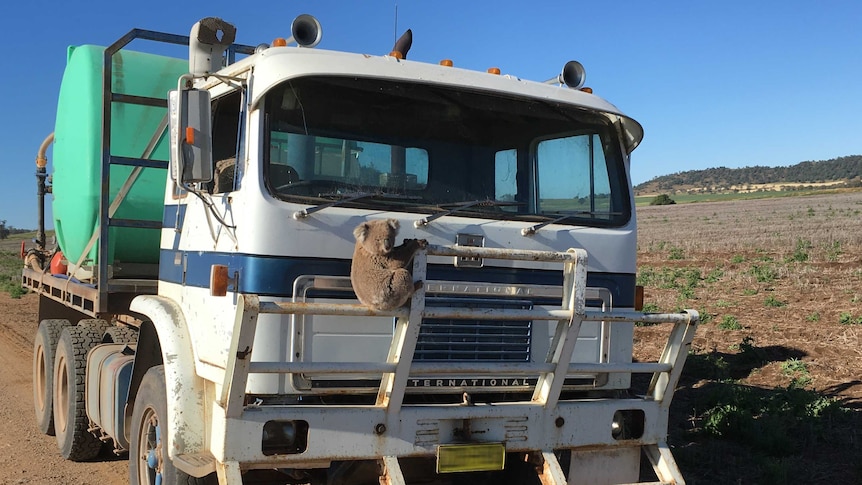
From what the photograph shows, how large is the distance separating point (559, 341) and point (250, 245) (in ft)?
5.41

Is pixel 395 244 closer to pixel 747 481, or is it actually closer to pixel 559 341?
pixel 559 341

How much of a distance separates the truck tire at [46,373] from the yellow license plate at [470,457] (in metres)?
4.80

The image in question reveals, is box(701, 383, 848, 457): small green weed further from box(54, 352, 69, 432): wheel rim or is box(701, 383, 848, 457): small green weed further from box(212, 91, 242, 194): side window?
box(54, 352, 69, 432): wheel rim

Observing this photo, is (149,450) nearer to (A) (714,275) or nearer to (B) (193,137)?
(B) (193,137)

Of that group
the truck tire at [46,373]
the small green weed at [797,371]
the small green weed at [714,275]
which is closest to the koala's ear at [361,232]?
the truck tire at [46,373]

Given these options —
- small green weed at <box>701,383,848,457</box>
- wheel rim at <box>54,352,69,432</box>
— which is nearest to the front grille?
small green weed at <box>701,383,848,457</box>

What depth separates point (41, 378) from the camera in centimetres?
826

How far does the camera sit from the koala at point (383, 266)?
3812 mm

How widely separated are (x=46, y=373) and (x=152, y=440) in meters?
3.47

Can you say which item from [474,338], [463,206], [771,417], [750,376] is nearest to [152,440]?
[474,338]

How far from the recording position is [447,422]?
4.27 m

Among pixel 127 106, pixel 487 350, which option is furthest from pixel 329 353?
pixel 127 106

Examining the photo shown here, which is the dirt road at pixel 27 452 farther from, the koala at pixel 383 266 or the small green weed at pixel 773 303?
the small green weed at pixel 773 303

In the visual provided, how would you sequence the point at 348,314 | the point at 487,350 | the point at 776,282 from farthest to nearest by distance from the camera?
the point at 776,282 → the point at 487,350 → the point at 348,314
